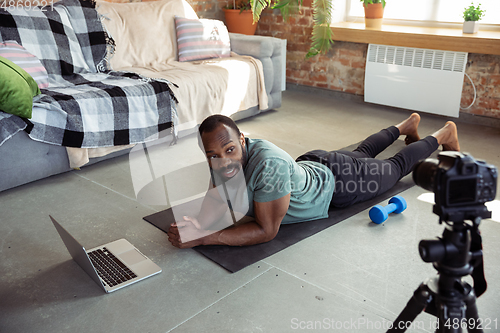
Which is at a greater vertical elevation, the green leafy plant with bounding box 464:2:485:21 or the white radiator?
the green leafy plant with bounding box 464:2:485:21

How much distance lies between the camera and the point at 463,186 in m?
0.78

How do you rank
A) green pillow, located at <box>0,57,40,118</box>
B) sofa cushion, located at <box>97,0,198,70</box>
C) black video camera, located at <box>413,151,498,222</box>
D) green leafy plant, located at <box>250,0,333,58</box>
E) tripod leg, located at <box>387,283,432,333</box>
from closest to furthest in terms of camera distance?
black video camera, located at <box>413,151,498,222</box>
tripod leg, located at <box>387,283,432,333</box>
green pillow, located at <box>0,57,40,118</box>
sofa cushion, located at <box>97,0,198,70</box>
green leafy plant, located at <box>250,0,333,58</box>

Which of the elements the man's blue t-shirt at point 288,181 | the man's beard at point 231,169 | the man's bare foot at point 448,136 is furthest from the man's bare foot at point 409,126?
the man's beard at point 231,169

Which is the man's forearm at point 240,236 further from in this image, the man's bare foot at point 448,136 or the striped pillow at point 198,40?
the striped pillow at point 198,40

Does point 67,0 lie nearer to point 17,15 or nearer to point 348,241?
point 17,15

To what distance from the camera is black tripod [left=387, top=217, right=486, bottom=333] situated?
2.68 feet

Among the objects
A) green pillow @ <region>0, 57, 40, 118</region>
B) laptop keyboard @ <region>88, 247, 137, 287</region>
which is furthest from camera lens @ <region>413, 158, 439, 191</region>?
green pillow @ <region>0, 57, 40, 118</region>

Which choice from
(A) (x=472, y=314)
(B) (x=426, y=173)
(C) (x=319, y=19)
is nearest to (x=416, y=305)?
(A) (x=472, y=314)

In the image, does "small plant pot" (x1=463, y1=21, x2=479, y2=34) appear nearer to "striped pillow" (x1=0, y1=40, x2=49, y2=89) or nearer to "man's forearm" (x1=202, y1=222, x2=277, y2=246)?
"man's forearm" (x1=202, y1=222, x2=277, y2=246)

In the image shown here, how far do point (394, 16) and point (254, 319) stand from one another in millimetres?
3514

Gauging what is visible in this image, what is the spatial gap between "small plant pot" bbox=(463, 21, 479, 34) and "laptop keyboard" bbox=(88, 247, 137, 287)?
314 centimetres

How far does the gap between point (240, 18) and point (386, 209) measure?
293cm

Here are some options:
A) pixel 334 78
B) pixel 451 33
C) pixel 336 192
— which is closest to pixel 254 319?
pixel 336 192

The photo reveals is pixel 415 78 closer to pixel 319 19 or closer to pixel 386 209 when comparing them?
pixel 319 19
